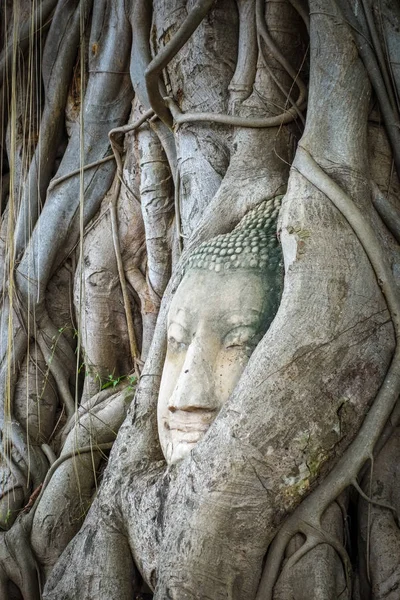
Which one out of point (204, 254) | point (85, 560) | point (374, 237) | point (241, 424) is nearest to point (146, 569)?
point (85, 560)

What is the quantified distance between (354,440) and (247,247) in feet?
1.85

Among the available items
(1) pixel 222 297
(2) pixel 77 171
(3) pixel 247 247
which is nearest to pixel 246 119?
(3) pixel 247 247

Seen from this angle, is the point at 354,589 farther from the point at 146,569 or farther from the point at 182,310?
the point at 182,310

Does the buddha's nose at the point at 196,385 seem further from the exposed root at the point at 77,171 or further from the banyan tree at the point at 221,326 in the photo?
the exposed root at the point at 77,171

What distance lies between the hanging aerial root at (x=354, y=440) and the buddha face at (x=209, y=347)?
0.28 metres

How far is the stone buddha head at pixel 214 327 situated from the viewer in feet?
6.75

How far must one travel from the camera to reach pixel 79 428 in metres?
2.94

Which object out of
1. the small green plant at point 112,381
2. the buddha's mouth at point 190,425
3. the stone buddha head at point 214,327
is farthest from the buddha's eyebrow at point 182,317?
the small green plant at point 112,381

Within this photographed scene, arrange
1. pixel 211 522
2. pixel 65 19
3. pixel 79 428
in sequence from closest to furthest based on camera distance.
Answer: pixel 211 522 → pixel 79 428 → pixel 65 19

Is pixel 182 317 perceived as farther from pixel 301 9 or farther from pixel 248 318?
pixel 301 9

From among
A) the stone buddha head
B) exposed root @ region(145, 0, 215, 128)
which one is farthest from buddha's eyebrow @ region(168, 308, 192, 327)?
exposed root @ region(145, 0, 215, 128)

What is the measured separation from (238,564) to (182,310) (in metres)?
0.66

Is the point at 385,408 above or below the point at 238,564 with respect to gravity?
above

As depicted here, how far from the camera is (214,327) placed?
6.89ft
